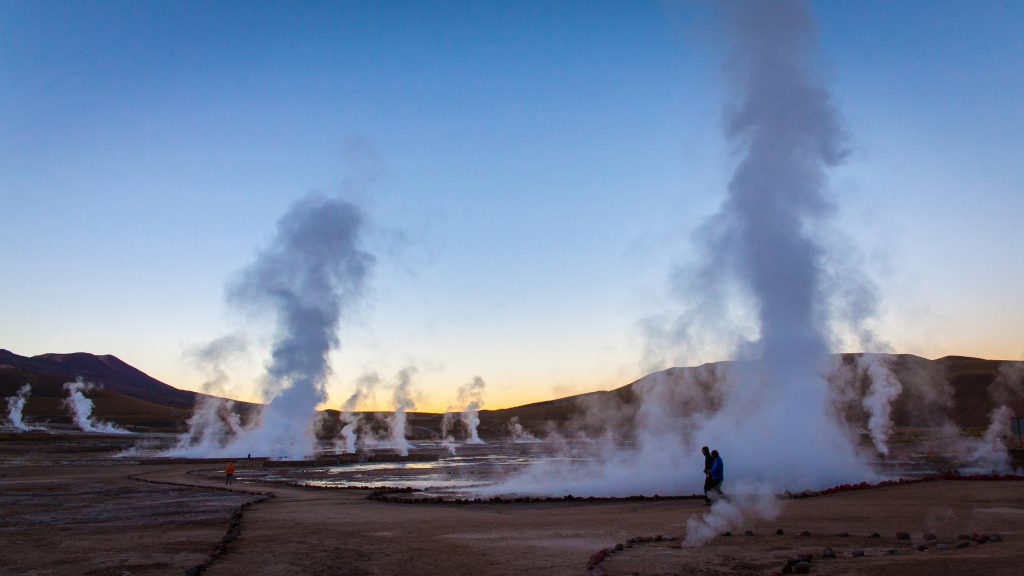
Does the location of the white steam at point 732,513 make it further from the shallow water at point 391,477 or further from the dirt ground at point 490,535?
the shallow water at point 391,477

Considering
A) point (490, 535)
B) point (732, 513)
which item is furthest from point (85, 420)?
point (732, 513)

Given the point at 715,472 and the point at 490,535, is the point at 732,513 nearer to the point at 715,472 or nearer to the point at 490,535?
the point at 715,472

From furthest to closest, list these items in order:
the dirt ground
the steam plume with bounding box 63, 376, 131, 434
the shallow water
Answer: the steam plume with bounding box 63, 376, 131, 434 < the shallow water < the dirt ground

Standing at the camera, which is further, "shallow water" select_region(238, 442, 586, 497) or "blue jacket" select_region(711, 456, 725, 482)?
"shallow water" select_region(238, 442, 586, 497)

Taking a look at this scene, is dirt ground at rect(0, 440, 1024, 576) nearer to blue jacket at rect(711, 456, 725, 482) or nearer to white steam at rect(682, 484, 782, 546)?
white steam at rect(682, 484, 782, 546)

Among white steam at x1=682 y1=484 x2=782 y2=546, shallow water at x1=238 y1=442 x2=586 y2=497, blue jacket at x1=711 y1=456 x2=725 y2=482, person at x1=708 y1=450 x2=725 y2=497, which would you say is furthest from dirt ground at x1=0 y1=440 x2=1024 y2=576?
shallow water at x1=238 y1=442 x2=586 y2=497

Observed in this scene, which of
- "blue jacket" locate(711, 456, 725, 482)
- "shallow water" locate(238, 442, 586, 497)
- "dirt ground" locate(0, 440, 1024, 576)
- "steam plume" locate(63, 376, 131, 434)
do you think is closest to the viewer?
"dirt ground" locate(0, 440, 1024, 576)

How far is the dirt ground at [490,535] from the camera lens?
11039 mm

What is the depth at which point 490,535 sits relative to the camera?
14961 mm

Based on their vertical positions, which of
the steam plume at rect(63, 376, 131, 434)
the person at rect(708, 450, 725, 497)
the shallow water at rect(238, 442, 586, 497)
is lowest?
the shallow water at rect(238, 442, 586, 497)

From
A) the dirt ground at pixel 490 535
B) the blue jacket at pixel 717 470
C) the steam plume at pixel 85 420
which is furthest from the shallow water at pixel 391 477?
the steam plume at pixel 85 420

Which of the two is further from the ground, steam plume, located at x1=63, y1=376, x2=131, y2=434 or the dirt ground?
steam plume, located at x1=63, y1=376, x2=131, y2=434

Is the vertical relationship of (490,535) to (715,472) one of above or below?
below

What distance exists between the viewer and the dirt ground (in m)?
11.0
